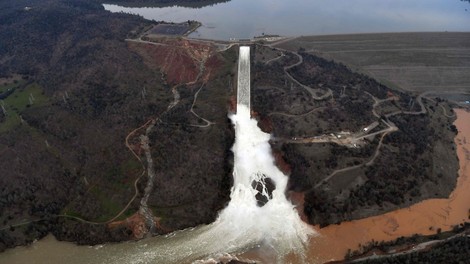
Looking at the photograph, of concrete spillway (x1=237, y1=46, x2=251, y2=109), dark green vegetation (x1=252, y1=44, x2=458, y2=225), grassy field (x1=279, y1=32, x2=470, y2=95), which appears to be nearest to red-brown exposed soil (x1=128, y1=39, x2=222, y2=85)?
concrete spillway (x1=237, y1=46, x2=251, y2=109)

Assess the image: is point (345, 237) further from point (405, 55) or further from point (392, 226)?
point (405, 55)

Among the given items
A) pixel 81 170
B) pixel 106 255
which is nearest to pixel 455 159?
pixel 106 255

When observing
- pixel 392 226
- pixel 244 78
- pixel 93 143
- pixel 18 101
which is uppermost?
pixel 244 78

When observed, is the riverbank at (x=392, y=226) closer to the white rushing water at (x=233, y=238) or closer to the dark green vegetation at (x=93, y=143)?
the white rushing water at (x=233, y=238)

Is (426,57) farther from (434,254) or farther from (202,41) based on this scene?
(434,254)

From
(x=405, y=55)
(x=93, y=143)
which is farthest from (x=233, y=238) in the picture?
(x=405, y=55)

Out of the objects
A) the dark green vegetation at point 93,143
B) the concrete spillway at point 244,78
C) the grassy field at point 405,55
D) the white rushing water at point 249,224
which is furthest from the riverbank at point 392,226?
the grassy field at point 405,55
